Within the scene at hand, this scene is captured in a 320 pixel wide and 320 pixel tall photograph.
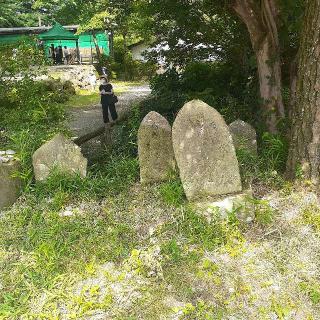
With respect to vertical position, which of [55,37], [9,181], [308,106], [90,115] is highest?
[55,37]

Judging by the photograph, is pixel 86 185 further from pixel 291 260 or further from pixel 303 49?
pixel 303 49

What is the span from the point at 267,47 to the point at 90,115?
7.20m

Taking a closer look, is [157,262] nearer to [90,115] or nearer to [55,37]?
[90,115]

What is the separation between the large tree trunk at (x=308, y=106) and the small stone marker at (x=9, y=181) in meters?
2.95

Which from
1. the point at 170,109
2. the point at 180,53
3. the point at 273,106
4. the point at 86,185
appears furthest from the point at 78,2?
the point at 86,185

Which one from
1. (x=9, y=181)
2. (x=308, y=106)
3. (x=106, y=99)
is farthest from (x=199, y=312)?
(x=106, y=99)

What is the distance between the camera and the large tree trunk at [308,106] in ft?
11.7

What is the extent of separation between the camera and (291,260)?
10.2 ft

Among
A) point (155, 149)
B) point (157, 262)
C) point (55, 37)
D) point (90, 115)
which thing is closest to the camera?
point (157, 262)

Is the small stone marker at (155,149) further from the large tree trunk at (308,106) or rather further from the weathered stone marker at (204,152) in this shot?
the large tree trunk at (308,106)

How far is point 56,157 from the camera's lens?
12.9ft

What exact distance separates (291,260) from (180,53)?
6.64 meters

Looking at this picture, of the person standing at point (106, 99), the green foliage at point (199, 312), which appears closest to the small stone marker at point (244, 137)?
the green foliage at point (199, 312)

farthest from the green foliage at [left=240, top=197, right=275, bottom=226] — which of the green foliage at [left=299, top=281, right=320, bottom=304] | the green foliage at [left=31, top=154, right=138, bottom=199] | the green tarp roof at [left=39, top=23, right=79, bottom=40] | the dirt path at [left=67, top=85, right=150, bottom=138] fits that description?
the green tarp roof at [left=39, top=23, right=79, bottom=40]
